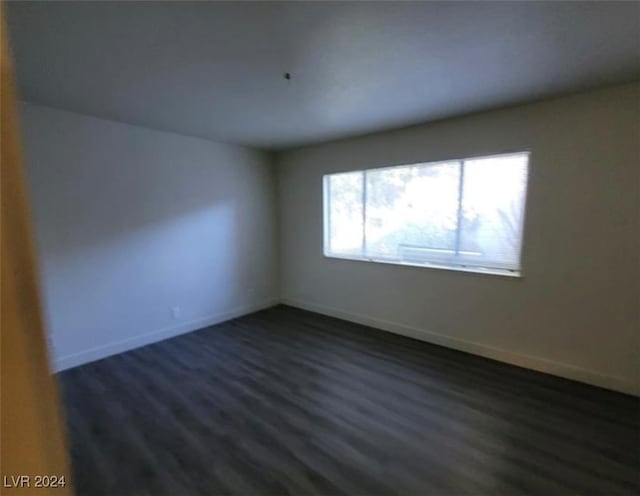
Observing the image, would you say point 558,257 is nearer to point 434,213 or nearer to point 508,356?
point 508,356

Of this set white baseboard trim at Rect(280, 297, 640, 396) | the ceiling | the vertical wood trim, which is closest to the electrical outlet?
white baseboard trim at Rect(280, 297, 640, 396)

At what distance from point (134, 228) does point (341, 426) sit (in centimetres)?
284

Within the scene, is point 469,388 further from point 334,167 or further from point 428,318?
point 334,167

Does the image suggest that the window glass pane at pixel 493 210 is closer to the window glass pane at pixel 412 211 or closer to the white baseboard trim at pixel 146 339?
the window glass pane at pixel 412 211

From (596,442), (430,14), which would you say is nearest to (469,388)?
(596,442)

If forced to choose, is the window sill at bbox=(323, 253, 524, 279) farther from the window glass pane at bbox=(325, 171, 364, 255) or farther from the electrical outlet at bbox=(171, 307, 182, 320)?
the electrical outlet at bbox=(171, 307, 182, 320)

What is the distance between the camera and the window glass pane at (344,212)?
4.16 m

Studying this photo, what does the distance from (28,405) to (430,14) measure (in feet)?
6.39

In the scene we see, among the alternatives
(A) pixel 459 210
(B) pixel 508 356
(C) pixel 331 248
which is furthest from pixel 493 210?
(C) pixel 331 248

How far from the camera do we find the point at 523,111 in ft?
9.23

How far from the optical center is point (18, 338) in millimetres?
364

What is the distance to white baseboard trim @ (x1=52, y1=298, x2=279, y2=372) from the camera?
3107mm

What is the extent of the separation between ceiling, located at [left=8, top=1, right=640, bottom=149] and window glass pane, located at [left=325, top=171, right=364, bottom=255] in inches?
49.4

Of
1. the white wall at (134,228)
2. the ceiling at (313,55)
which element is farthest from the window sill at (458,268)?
the white wall at (134,228)
